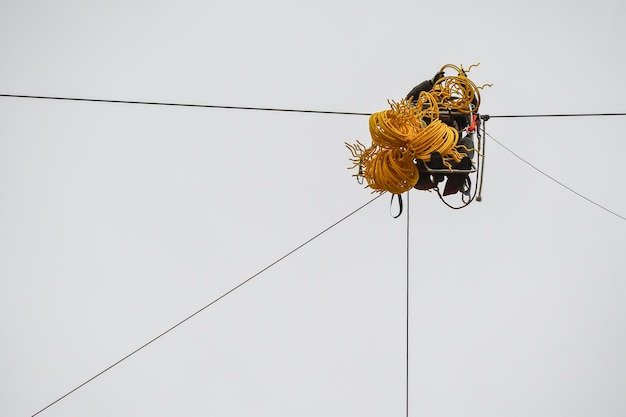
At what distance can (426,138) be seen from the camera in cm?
172

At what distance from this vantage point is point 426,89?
6.30ft

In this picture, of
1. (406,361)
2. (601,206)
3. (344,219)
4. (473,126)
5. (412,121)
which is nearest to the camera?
(412,121)

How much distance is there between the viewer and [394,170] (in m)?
1.79

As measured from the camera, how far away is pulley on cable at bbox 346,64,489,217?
1734mm

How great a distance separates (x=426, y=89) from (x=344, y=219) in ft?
3.05

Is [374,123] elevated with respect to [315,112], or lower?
lower

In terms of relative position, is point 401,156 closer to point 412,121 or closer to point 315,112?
point 412,121

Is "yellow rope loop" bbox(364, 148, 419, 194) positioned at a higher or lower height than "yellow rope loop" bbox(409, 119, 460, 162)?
lower

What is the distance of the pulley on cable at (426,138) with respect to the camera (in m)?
1.73

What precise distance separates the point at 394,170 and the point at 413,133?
14 centimetres

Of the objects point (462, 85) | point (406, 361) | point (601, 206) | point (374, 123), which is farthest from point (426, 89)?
point (601, 206)

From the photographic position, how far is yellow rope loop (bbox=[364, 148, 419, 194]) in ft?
5.81

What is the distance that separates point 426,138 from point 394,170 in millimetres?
153

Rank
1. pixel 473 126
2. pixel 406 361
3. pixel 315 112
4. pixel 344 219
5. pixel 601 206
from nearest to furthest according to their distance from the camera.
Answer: pixel 473 126
pixel 315 112
pixel 344 219
pixel 406 361
pixel 601 206
